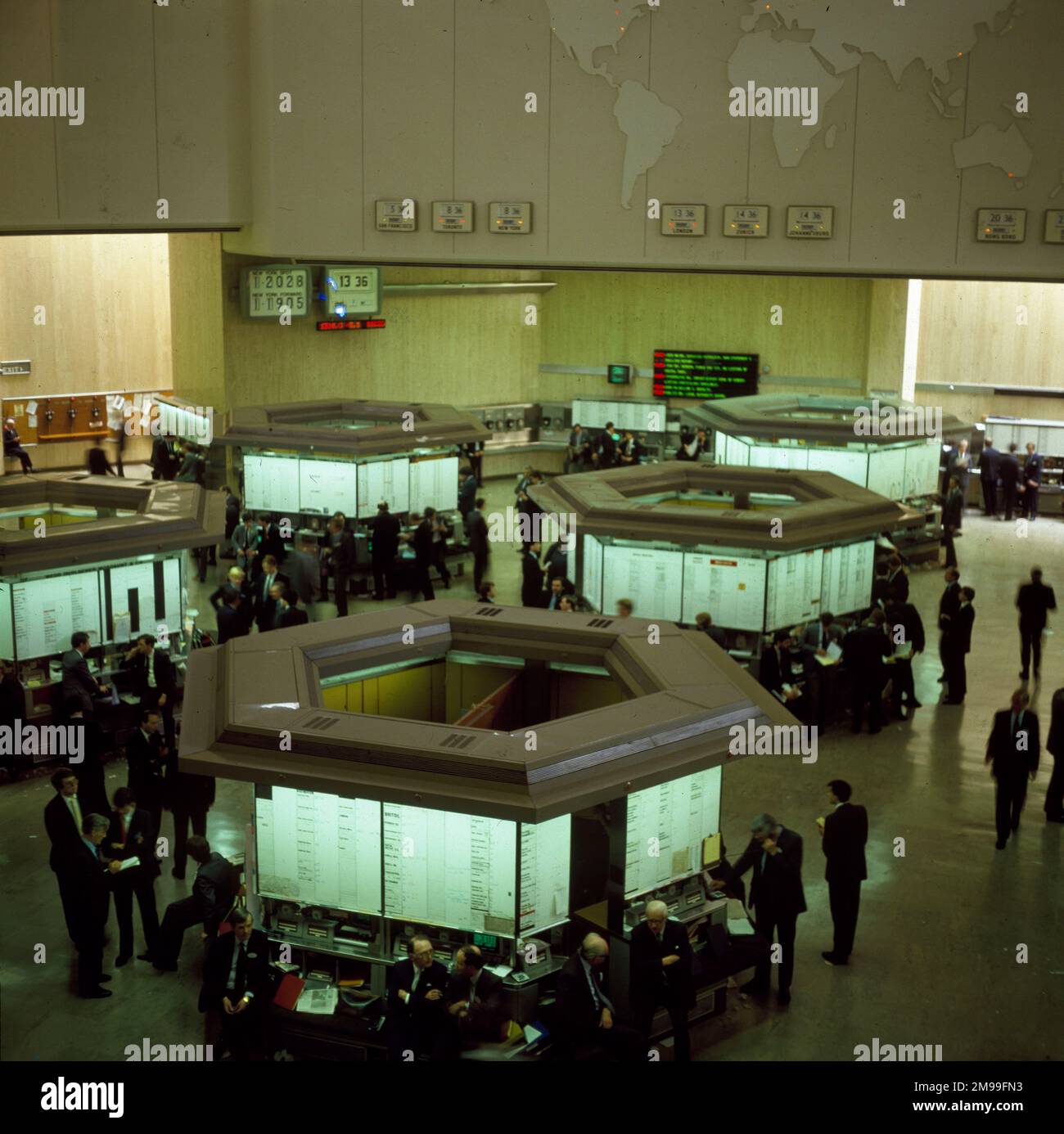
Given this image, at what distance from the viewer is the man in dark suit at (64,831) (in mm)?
8133

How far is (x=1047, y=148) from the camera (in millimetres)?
12430

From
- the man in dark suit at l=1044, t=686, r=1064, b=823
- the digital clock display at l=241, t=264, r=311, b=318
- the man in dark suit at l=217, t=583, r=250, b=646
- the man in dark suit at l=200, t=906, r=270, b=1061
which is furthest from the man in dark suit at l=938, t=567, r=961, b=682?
the digital clock display at l=241, t=264, r=311, b=318

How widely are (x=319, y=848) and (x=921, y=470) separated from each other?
1414 centimetres

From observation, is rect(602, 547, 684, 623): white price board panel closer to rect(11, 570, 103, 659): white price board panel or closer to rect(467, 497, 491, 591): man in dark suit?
rect(467, 497, 491, 591): man in dark suit


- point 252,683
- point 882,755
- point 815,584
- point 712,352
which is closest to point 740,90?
point 815,584

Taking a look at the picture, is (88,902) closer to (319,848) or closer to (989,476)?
(319,848)

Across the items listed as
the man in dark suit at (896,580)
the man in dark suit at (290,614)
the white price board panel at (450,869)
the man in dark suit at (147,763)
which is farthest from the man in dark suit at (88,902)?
the man in dark suit at (896,580)

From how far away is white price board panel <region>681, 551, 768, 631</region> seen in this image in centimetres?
1312

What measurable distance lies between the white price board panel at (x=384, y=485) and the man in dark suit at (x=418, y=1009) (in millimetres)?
10886

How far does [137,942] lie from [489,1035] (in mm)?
2977

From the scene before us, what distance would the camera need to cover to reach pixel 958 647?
43.5 ft

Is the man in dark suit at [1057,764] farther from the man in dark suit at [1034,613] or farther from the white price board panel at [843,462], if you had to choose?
the white price board panel at [843,462]
